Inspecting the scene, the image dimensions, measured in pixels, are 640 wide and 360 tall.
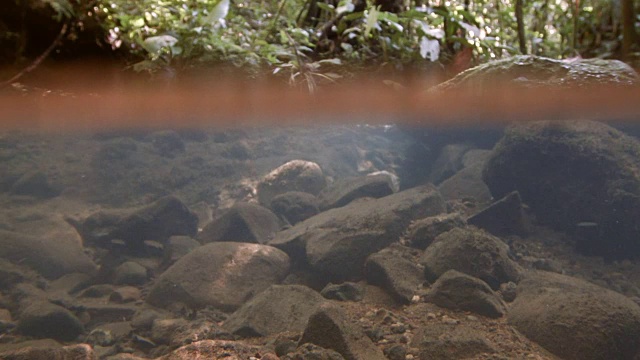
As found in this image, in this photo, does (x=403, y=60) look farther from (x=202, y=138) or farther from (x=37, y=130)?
(x=37, y=130)

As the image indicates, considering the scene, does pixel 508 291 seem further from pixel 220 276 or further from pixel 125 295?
pixel 125 295

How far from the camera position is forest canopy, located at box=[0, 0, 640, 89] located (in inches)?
97.0

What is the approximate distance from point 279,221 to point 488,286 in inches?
54.2

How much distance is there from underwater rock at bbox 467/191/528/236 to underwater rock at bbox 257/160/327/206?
1.11 metres

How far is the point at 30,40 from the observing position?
7.54 ft

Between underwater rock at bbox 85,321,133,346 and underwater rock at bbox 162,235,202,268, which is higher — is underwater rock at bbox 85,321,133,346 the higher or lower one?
the lower one

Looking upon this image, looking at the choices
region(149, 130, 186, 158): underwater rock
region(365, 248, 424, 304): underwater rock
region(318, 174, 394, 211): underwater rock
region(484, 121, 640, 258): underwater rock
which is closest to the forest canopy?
region(484, 121, 640, 258): underwater rock

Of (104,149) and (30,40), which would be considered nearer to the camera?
(30,40)

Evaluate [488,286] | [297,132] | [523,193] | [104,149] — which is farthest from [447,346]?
[104,149]

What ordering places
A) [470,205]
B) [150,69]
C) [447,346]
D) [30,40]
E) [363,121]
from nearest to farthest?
[447,346] < [30,40] < [150,69] < [470,205] < [363,121]

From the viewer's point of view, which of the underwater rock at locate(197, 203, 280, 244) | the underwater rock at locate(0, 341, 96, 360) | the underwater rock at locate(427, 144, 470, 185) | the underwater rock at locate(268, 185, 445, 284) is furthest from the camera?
the underwater rock at locate(427, 144, 470, 185)

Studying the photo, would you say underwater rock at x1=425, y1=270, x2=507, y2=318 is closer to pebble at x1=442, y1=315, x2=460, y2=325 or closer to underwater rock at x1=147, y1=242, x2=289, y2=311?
pebble at x1=442, y1=315, x2=460, y2=325

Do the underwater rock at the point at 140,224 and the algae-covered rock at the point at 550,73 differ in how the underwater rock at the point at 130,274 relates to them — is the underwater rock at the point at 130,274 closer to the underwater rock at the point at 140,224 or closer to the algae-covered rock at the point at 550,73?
the underwater rock at the point at 140,224

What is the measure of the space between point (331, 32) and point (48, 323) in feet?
8.01
